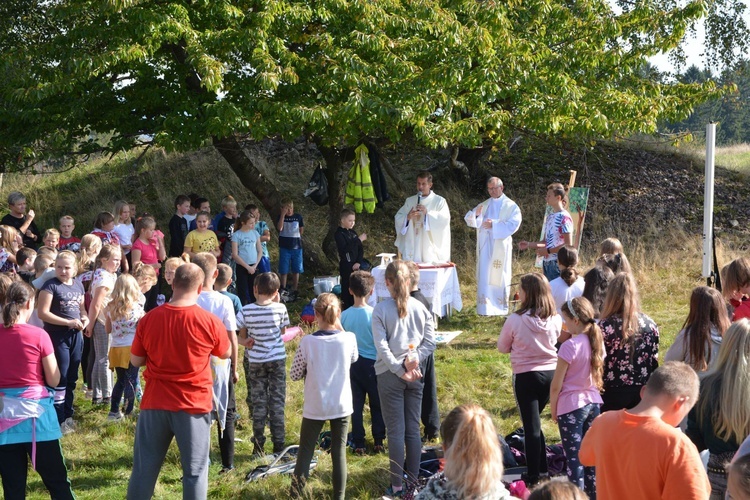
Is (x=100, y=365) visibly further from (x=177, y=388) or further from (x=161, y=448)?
(x=177, y=388)

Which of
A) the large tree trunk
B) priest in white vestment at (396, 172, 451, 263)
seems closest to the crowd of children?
priest in white vestment at (396, 172, 451, 263)

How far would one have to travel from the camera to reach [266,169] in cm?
1920

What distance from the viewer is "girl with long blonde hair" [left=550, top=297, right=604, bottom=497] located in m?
5.21

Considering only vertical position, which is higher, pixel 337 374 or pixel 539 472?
pixel 337 374

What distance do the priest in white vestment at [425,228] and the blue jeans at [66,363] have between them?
219 inches

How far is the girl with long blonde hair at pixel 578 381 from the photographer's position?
5.21 meters

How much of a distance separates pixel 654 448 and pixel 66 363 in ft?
17.6

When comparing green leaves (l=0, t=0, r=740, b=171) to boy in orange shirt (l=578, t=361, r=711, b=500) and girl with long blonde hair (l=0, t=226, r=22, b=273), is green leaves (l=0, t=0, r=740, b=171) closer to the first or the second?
girl with long blonde hair (l=0, t=226, r=22, b=273)

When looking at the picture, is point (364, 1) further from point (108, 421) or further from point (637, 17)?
point (108, 421)

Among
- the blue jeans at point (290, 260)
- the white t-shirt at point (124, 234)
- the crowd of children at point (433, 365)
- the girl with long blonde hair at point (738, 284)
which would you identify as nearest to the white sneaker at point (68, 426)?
the crowd of children at point (433, 365)

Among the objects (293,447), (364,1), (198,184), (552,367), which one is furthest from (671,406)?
(198,184)

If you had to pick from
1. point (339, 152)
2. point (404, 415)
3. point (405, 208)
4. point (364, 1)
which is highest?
point (364, 1)

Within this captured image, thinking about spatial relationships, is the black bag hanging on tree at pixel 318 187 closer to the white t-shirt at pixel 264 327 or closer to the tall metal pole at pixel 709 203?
the tall metal pole at pixel 709 203

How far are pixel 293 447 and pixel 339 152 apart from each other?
28.8 feet
